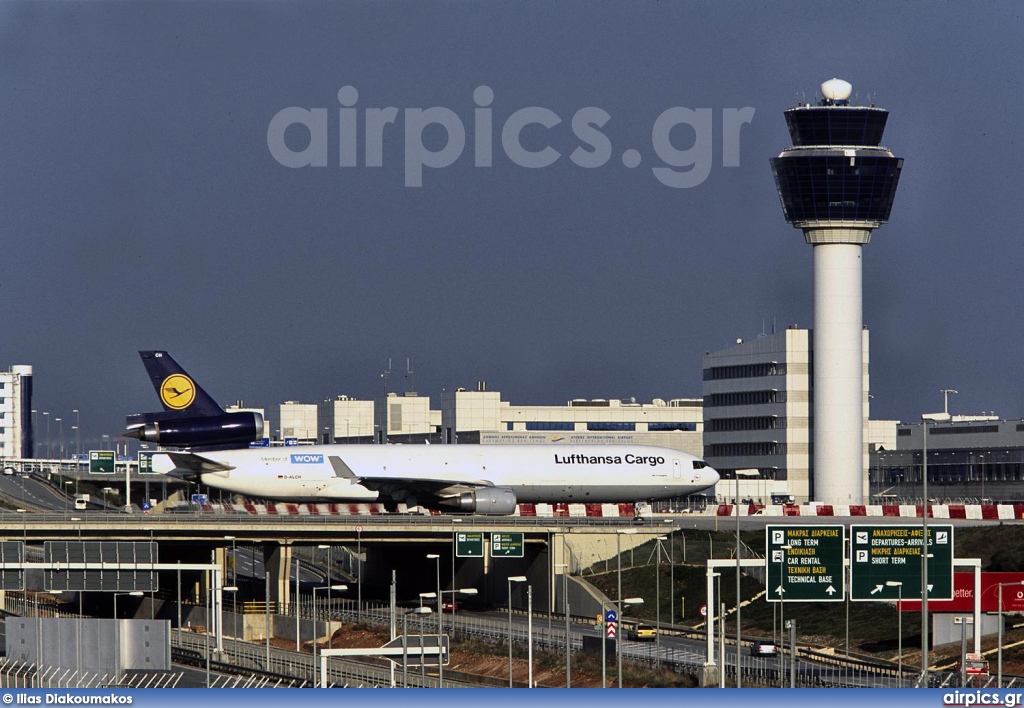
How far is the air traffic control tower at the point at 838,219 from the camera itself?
191250 millimetres

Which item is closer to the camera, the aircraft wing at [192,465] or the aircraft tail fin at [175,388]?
the aircraft wing at [192,465]

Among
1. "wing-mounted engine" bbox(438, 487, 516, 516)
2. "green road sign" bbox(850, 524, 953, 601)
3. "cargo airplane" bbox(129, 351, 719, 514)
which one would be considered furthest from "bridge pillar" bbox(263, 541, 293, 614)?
"green road sign" bbox(850, 524, 953, 601)

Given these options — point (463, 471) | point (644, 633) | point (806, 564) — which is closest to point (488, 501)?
point (463, 471)

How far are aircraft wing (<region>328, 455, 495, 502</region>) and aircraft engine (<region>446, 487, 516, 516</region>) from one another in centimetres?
62

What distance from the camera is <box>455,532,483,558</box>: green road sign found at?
124 m

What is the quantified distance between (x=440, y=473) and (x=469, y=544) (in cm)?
1654

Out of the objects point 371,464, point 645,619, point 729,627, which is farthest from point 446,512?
point 729,627

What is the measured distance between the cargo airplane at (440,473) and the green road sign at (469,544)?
47.9ft

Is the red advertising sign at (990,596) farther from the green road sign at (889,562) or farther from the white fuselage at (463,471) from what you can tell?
the white fuselage at (463,471)

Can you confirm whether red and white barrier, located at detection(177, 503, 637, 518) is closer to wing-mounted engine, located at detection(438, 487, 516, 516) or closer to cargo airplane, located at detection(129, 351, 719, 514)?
cargo airplane, located at detection(129, 351, 719, 514)

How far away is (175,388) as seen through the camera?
146 meters

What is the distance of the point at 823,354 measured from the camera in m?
198

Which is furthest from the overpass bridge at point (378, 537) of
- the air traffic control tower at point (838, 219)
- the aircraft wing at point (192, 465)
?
the air traffic control tower at point (838, 219)

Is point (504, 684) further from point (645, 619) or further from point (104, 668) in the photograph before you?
point (645, 619)
